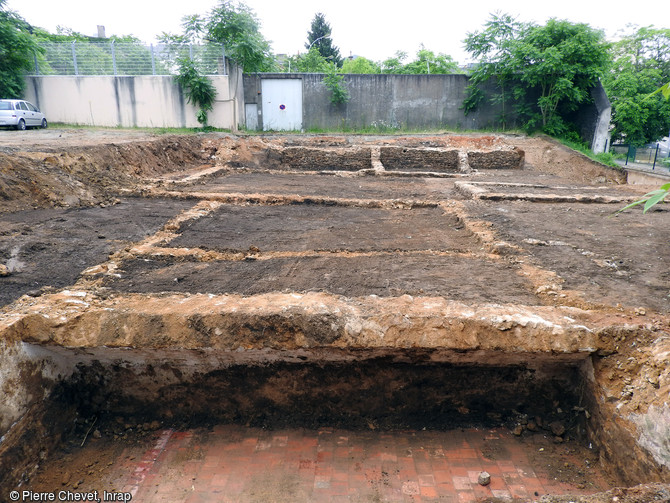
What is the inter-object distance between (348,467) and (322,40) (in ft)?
138

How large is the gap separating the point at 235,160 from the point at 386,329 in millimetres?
10892

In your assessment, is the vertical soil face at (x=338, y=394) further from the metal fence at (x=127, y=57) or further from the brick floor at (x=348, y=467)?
the metal fence at (x=127, y=57)

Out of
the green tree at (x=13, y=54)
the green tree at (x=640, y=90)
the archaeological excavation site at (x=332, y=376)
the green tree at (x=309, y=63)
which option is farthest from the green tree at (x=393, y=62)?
the archaeological excavation site at (x=332, y=376)

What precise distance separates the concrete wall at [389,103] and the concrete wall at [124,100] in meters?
1.90

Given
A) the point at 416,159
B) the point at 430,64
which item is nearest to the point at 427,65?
the point at 430,64

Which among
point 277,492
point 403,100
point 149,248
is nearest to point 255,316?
point 277,492

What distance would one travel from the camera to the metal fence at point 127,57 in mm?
16281

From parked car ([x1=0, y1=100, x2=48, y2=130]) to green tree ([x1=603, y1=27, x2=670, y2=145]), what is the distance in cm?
2315

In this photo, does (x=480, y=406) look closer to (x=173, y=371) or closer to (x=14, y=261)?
(x=173, y=371)

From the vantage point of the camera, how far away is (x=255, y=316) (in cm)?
285

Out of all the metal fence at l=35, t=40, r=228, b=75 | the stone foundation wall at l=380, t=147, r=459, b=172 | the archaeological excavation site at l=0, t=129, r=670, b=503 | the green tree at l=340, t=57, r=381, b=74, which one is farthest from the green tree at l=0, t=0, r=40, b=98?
the green tree at l=340, t=57, r=381, b=74

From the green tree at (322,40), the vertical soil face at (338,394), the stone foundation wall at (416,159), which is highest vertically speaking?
the green tree at (322,40)

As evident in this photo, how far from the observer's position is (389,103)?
18.4 m

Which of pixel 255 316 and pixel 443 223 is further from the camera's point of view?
pixel 443 223
